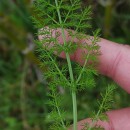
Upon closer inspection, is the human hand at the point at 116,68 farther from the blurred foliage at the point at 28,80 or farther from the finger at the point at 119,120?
the blurred foliage at the point at 28,80

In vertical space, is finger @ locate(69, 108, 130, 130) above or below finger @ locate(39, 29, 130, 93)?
below

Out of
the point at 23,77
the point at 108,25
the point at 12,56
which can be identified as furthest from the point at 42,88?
the point at 108,25

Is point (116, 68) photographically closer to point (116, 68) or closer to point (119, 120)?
point (116, 68)

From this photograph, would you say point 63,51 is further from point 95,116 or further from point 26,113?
point 26,113

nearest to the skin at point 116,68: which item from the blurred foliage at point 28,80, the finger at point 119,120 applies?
the finger at point 119,120

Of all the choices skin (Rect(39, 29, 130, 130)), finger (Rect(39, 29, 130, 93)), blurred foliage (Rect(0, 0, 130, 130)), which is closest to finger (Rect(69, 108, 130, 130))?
skin (Rect(39, 29, 130, 130))

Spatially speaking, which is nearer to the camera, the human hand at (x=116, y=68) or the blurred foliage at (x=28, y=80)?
the human hand at (x=116, y=68)

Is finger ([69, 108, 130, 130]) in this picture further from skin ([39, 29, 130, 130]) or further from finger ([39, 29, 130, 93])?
finger ([39, 29, 130, 93])

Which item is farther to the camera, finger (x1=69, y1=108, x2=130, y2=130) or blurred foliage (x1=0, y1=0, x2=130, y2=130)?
blurred foliage (x1=0, y1=0, x2=130, y2=130)
